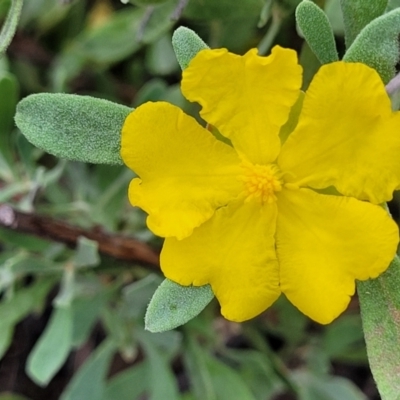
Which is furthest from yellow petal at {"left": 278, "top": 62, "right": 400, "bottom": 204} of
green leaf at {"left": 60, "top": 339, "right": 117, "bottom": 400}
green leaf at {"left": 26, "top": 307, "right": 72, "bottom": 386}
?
green leaf at {"left": 60, "top": 339, "right": 117, "bottom": 400}

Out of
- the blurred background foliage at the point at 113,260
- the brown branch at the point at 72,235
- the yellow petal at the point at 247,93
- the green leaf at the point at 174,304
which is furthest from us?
the blurred background foliage at the point at 113,260

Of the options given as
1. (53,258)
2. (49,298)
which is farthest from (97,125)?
(49,298)

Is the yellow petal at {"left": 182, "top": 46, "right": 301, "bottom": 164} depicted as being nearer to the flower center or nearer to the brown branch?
the flower center

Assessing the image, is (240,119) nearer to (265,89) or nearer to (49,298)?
(265,89)

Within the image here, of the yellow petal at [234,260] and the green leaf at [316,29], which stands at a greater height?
the green leaf at [316,29]

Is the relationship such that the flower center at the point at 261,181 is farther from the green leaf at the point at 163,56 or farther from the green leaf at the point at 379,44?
the green leaf at the point at 163,56

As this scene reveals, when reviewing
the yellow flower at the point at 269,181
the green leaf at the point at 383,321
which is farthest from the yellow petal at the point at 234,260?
the green leaf at the point at 383,321
